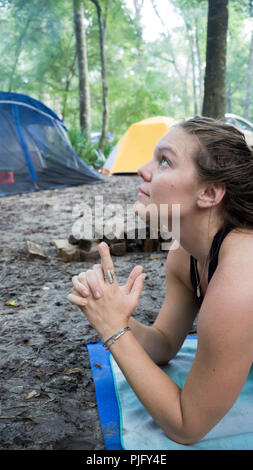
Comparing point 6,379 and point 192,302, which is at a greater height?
point 192,302

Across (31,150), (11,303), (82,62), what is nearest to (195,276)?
(11,303)

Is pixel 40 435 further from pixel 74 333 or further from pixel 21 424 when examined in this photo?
pixel 74 333

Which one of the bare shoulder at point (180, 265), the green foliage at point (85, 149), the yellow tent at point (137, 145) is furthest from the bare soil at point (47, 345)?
the green foliage at point (85, 149)

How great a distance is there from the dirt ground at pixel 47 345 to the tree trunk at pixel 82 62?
8.28 meters

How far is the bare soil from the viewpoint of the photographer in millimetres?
1488

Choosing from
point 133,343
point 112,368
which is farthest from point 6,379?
point 133,343

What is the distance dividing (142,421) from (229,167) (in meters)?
1.08

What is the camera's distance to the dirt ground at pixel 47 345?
1488 millimetres

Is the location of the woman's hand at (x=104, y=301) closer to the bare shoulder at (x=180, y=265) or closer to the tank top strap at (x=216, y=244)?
the tank top strap at (x=216, y=244)

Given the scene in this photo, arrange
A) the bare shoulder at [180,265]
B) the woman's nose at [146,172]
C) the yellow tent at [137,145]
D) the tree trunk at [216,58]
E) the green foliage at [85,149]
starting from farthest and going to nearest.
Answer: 1. the green foliage at [85,149]
2. the yellow tent at [137,145]
3. the tree trunk at [216,58]
4. the bare shoulder at [180,265]
5. the woman's nose at [146,172]

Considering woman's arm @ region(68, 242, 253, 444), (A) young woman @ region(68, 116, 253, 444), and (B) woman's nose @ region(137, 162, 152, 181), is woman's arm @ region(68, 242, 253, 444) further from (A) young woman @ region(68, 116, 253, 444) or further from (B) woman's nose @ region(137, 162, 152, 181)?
(B) woman's nose @ region(137, 162, 152, 181)

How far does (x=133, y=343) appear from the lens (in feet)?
4.00

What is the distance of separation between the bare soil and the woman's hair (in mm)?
1007
